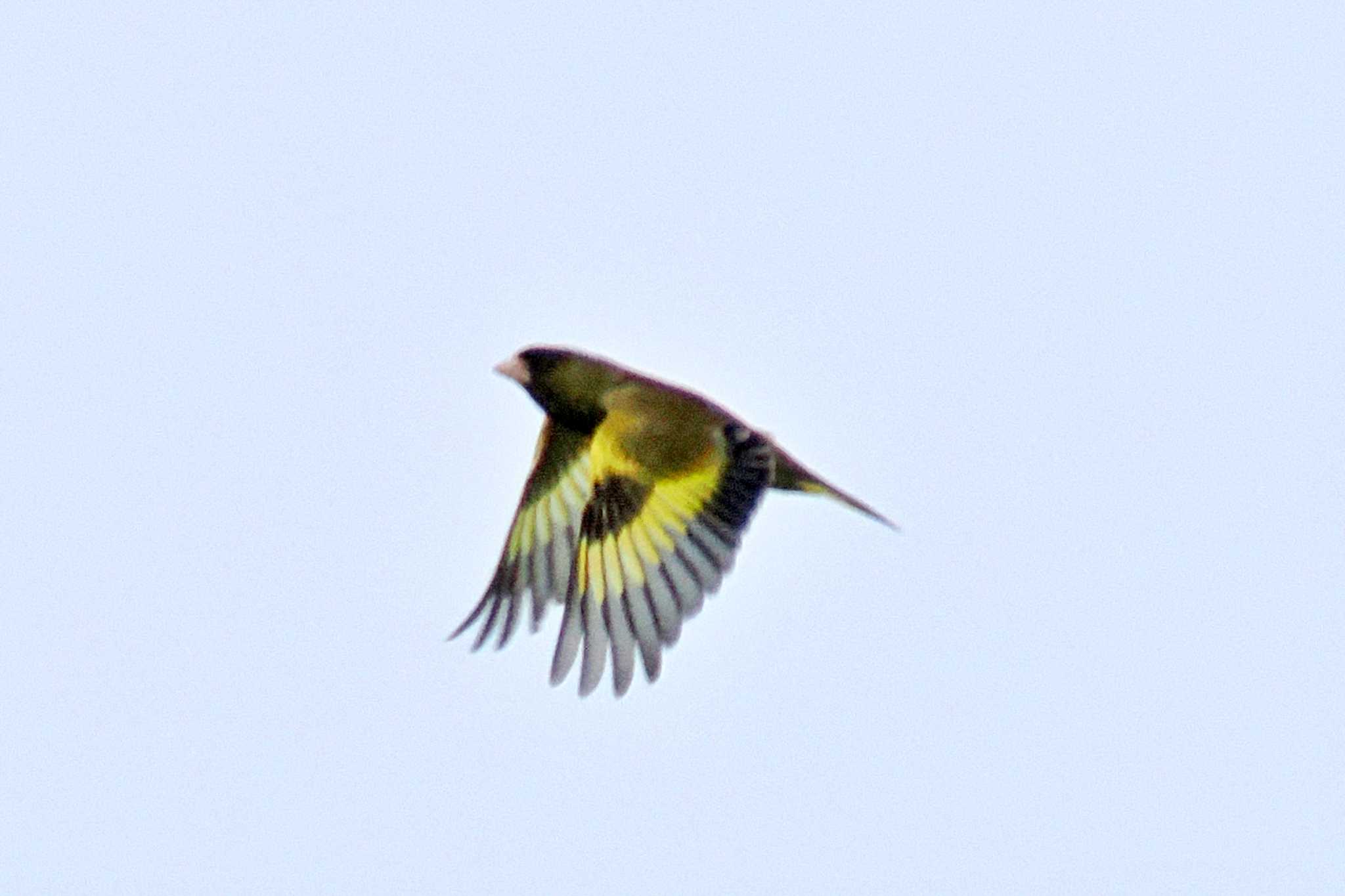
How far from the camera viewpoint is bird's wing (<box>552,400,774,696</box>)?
1018 centimetres

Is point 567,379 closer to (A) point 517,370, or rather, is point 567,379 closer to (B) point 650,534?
(A) point 517,370

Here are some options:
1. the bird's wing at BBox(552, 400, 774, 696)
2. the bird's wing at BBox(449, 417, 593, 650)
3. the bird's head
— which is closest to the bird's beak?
the bird's head

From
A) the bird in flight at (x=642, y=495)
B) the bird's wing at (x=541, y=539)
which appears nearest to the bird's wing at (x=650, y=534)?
the bird in flight at (x=642, y=495)

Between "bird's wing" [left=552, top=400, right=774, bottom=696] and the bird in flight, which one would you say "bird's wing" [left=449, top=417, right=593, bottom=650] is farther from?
"bird's wing" [left=552, top=400, right=774, bottom=696]

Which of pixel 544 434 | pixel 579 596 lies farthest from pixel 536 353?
pixel 579 596

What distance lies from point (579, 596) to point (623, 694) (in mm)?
638

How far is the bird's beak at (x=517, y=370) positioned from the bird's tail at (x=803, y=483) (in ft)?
3.84

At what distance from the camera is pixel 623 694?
1004cm

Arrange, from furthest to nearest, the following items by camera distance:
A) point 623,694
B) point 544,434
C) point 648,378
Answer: point 544,434
point 648,378
point 623,694

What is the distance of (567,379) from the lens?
11.1 meters

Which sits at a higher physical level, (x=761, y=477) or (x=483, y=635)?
(x=761, y=477)

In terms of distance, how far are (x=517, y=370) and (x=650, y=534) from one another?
A: 3.94 feet

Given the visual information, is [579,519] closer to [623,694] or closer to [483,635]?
[483,635]

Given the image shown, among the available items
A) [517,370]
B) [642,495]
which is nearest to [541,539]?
[517,370]
